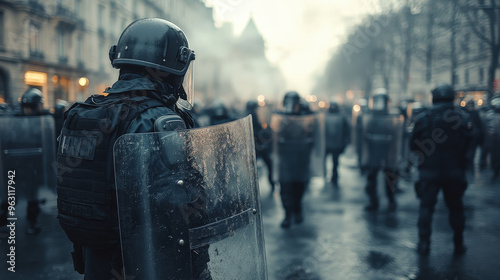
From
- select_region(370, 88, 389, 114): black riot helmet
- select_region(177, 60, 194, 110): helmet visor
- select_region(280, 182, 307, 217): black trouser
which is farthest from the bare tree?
select_region(177, 60, 194, 110): helmet visor

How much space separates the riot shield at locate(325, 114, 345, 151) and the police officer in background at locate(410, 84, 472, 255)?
12.9 feet

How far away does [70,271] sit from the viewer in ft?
12.7

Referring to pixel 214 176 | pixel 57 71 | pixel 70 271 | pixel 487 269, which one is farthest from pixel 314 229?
pixel 57 71

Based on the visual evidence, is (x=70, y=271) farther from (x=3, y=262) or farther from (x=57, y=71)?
(x=57, y=71)

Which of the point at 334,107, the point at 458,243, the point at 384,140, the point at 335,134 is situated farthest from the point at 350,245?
the point at 334,107

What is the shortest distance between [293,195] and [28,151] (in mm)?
3664

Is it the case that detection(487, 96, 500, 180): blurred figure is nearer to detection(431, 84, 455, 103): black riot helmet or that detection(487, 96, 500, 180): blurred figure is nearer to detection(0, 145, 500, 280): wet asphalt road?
detection(0, 145, 500, 280): wet asphalt road

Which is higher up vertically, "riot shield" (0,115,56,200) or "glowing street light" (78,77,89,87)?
"glowing street light" (78,77,89,87)

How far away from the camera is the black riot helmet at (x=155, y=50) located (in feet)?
5.71

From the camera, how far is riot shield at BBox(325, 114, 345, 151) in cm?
834

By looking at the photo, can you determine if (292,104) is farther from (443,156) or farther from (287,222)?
(443,156)

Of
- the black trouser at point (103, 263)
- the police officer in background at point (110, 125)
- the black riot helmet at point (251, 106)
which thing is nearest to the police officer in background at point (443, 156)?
the police officer in background at point (110, 125)

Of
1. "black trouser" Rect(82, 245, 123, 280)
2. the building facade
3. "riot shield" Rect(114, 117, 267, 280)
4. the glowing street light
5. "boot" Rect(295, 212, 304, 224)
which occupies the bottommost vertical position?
"boot" Rect(295, 212, 304, 224)

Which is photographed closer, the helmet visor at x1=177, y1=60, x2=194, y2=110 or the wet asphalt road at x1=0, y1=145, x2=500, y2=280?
the helmet visor at x1=177, y1=60, x2=194, y2=110
